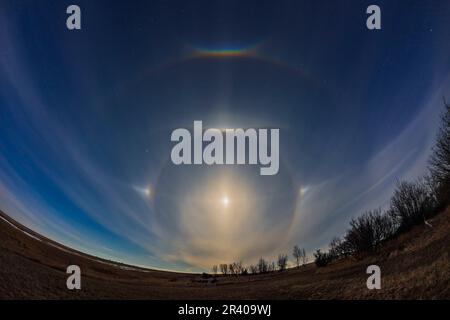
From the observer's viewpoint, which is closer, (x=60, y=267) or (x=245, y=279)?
(x=60, y=267)

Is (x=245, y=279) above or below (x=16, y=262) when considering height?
below

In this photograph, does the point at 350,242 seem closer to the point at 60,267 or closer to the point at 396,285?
the point at 396,285
